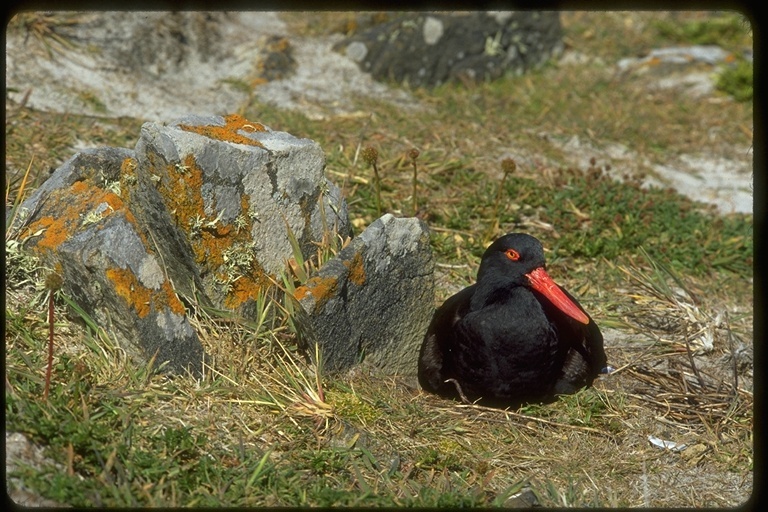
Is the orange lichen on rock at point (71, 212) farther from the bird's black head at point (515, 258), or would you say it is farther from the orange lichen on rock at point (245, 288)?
the bird's black head at point (515, 258)

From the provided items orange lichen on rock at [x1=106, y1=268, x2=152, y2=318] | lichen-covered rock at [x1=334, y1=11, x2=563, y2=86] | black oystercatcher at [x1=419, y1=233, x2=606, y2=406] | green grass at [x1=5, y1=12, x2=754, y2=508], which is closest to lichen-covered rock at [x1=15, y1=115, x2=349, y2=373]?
orange lichen on rock at [x1=106, y1=268, x2=152, y2=318]

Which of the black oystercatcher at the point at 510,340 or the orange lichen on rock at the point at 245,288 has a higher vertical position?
the orange lichen on rock at the point at 245,288

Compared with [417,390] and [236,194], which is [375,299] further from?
[236,194]

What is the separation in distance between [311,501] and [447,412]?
4.09 feet

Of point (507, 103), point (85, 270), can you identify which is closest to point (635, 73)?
point (507, 103)

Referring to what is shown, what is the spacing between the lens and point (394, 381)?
5012 mm

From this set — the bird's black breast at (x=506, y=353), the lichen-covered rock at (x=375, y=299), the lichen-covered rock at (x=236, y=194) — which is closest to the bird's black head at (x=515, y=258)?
the bird's black breast at (x=506, y=353)

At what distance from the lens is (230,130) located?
15.4 feet

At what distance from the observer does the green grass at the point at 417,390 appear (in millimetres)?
3824

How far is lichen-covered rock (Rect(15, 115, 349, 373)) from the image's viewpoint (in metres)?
4.29

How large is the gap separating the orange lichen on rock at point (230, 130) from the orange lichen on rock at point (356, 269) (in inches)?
33.4

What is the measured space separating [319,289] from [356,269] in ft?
0.96

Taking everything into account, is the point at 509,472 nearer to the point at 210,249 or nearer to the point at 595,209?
the point at 210,249

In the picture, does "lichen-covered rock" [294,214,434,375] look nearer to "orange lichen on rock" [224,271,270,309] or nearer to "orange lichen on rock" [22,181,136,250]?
"orange lichen on rock" [224,271,270,309]
